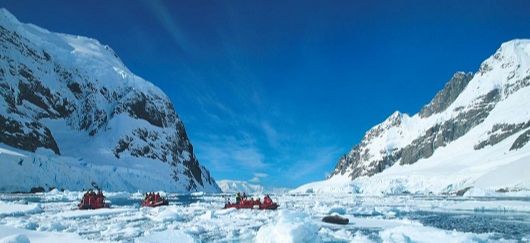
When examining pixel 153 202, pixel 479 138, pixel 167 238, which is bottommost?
pixel 167 238

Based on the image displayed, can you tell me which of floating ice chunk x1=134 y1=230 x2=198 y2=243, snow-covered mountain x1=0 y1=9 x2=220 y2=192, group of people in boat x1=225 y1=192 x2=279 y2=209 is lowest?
floating ice chunk x1=134 y1=230 x2=198 y2=243

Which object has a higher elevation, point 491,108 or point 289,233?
point 491,108

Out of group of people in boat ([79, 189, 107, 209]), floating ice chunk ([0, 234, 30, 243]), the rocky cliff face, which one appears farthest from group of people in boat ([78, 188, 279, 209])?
the rocky cliff face

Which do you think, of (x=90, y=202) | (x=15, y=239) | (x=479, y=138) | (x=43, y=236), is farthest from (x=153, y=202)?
(x=479, y=138)

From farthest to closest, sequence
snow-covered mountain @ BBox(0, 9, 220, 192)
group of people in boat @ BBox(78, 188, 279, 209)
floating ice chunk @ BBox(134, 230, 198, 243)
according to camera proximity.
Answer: snow-covered mountain @ BBox(0, 9, 220, 192), group of people in boat @ BBox(78, 188, 279, 209), floating ice chunk @ BBox(134, 230, 198, 243)

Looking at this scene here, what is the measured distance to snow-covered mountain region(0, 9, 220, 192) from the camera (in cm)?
7519

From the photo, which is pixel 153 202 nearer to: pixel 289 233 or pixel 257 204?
pixel 257 204

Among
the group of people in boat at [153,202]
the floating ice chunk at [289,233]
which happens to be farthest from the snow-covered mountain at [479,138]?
the floating ice chunk at [289,233]

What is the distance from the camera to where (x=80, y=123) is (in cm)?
11350

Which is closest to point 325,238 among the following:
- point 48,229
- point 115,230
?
point 115,230

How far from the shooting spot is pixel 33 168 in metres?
63.7

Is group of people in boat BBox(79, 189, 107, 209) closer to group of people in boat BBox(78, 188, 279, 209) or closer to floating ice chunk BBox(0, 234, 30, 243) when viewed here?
group of people in boat BBox(78, 188, 279, 209)

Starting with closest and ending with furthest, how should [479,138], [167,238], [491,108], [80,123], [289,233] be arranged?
[289,233]
[167,238]
[80,123]
[479,138]
[491,108]

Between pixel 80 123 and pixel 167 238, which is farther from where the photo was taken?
pixel 80 123
